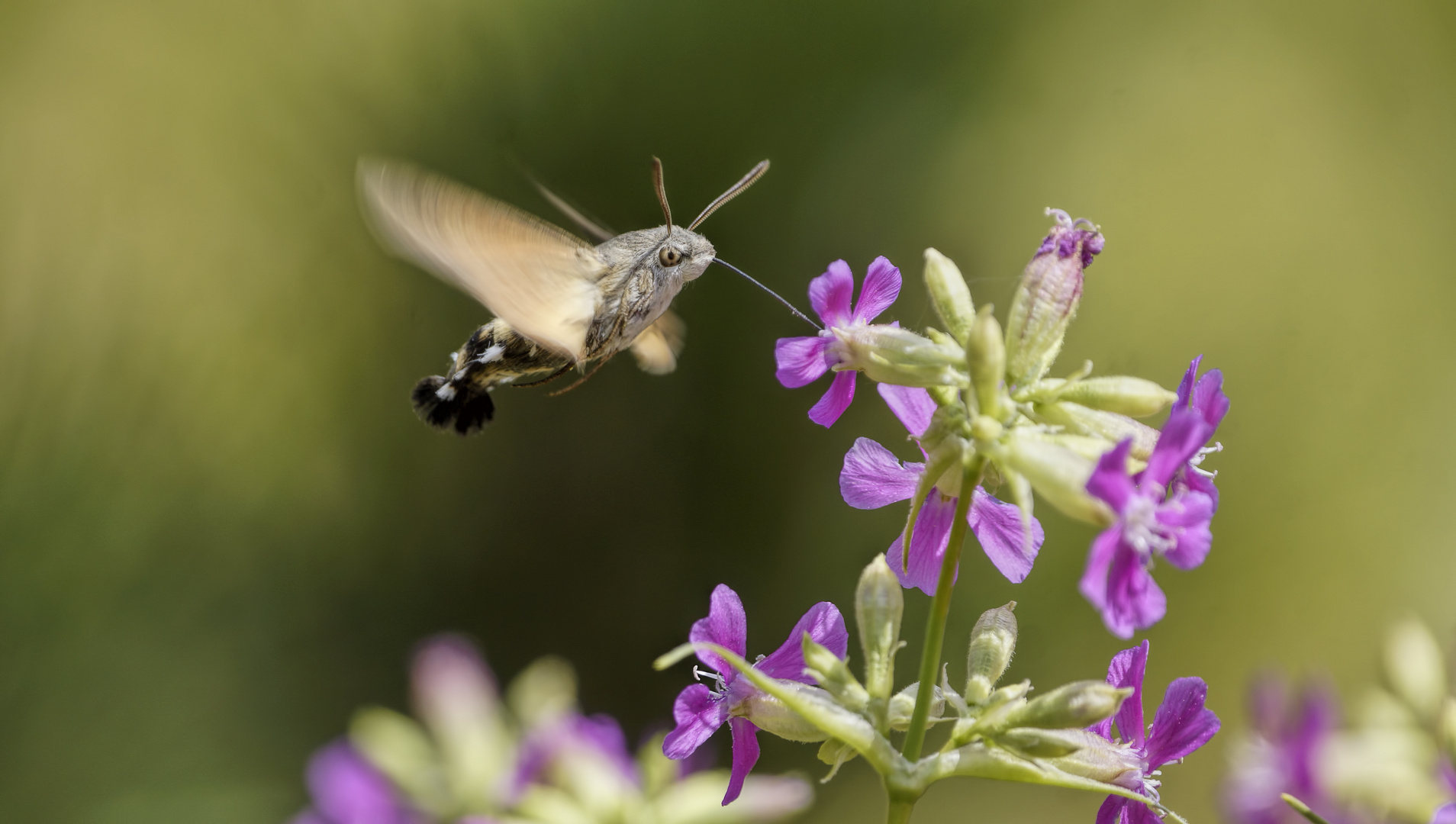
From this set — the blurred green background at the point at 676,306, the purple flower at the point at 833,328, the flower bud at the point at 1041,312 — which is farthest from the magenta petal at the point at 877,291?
the blurred green background at the point at 676,306

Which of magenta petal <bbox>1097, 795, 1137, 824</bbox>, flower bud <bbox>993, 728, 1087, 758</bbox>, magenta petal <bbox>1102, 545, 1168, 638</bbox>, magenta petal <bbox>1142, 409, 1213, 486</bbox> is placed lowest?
magenta petal <bbox>1097, 795, 1137, 824</bbox>

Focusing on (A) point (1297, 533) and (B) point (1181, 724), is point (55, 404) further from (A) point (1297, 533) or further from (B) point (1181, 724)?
(A) point (1297, 533)

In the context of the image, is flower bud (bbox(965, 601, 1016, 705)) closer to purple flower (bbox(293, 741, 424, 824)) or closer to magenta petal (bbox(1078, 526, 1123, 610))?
magenta petal (bbox(1078, 526, 1123, 610))

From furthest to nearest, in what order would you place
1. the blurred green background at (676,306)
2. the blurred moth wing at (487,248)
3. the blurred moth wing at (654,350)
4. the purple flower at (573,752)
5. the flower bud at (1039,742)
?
the blurred green background at (676,306), the blurred moth wing at (654,350), the purple flower at (573,752), the blurred moth wing at (487,248), the flower bud at (1039,742)

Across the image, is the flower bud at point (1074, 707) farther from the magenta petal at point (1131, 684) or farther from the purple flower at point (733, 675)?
the purple flower at point (733, 675)

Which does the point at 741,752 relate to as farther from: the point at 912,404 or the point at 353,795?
the point at 353,795

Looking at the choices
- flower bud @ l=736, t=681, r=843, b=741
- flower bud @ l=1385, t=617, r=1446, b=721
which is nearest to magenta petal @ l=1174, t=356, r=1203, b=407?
flower bud @ l=736, t=681, r=843, b=741

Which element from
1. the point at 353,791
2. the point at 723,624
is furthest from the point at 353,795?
the point at 723,624
